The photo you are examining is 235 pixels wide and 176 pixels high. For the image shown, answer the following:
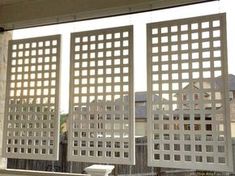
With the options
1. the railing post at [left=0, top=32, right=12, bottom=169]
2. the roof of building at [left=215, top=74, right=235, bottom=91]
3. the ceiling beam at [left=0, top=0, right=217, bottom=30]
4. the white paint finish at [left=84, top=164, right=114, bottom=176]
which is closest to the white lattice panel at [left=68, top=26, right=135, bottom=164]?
the white paint finish at [left=84, top=164, right=114, bottom=176]

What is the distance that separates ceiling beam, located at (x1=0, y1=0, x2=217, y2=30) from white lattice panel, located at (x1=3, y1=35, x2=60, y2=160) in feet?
0.74

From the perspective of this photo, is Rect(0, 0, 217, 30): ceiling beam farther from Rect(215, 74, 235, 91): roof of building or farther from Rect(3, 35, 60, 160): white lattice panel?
Rect(215, 74, 235, 91): roof of building

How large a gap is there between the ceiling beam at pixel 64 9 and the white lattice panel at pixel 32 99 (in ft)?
0.74

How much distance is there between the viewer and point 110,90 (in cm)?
290

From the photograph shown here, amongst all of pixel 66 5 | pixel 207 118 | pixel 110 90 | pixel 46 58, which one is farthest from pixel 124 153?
pixel 66 5

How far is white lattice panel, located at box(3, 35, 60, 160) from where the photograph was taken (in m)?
3.10

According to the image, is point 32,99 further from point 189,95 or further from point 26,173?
point 189,95

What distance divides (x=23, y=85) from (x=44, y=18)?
0.81 m

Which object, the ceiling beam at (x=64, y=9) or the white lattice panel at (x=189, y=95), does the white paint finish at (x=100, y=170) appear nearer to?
the white lattice panel at (x=189, y=95)

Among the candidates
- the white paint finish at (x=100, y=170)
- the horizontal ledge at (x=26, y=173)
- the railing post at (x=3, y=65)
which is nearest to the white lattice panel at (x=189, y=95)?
the white paint finish at (x=100, y=170)

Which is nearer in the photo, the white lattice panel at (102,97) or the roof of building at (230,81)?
the roof of building at (230,81)

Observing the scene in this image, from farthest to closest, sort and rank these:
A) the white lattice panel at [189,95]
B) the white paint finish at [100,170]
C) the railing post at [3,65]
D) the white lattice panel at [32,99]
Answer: the railing post at [3,65] → the white lattice panel at [32,99] → the white paint finish at [100,170] → the white lattice panel at [189,95]

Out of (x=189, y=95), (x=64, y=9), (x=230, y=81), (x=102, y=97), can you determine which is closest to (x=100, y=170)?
(x=102, y=97)

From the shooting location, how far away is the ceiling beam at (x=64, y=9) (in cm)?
282
